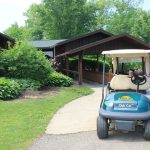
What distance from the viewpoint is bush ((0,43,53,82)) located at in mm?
20359

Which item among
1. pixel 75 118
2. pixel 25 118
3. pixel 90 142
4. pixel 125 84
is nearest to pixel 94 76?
pixel 75 118

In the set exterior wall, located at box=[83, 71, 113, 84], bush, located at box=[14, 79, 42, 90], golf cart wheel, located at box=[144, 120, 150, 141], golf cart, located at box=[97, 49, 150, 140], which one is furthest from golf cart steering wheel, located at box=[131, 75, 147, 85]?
exterior wall, located at box=[83, 71, 113, 84]

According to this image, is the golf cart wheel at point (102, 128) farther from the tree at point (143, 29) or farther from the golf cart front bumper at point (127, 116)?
the tree at point (143, 29)

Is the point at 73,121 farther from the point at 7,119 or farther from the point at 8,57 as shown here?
the point at 8,57

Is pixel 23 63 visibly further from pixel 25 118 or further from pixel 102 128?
pixel 102 128

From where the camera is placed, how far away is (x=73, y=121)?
1148 centimetres

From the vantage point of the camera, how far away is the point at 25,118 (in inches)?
467

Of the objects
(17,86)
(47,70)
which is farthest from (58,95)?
(47,70)

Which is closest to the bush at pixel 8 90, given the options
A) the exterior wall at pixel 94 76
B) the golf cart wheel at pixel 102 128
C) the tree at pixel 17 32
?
the golf cart wheel at pixel 102 128

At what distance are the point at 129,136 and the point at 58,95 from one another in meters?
8.84

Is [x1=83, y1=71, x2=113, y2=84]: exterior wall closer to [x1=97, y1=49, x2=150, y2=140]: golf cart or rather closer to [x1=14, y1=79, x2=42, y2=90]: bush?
[x1=14, y1=79, x2=42, y2=90]: bush

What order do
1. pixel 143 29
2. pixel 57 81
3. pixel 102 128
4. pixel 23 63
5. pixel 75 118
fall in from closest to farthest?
pixel 102 128 → pixel 75 118 → pixel 23 63 → pixel 57 81 → pixel 143 29

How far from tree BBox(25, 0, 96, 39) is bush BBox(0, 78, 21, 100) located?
3861 cm

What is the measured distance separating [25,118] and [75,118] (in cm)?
152
